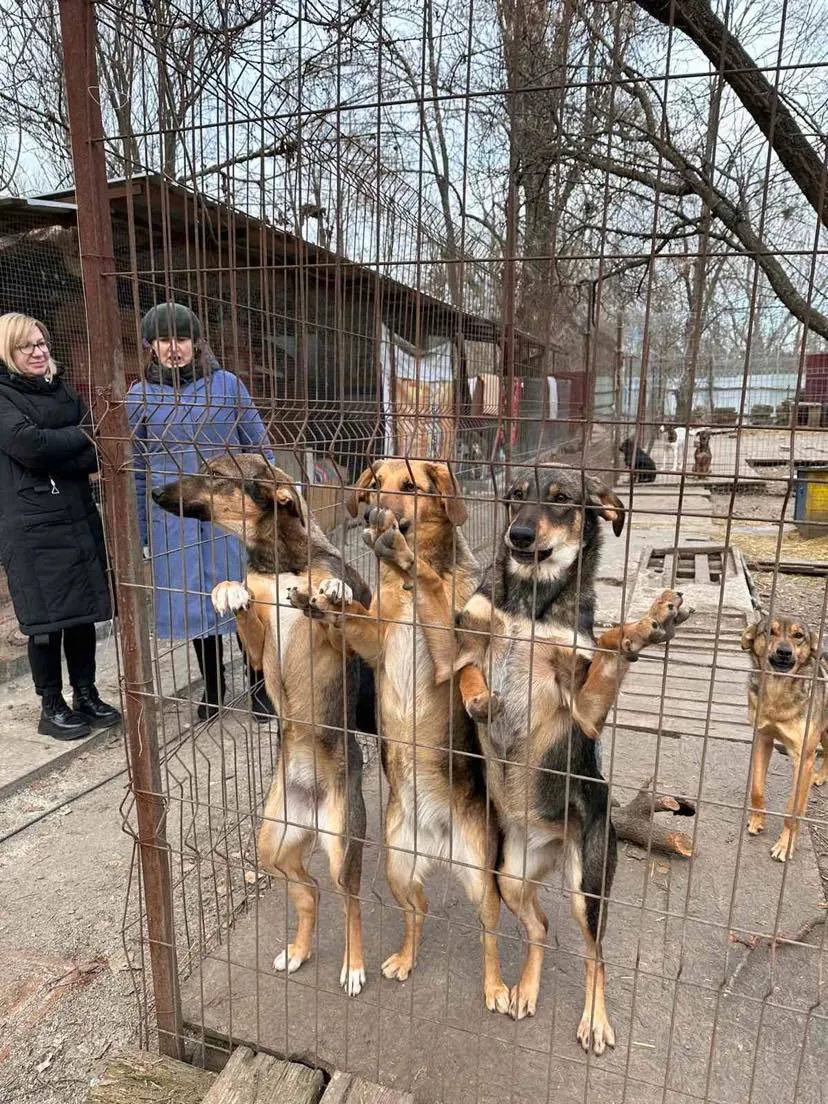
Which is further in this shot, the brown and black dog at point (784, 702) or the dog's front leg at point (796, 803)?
the brown and black dog at point (784, 702)

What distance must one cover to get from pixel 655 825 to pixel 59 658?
12.6 ft

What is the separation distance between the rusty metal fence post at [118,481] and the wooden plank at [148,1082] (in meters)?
0.12

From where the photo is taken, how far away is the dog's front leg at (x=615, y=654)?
2004 millimetres

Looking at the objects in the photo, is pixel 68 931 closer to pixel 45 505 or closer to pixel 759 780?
pixel 45 505

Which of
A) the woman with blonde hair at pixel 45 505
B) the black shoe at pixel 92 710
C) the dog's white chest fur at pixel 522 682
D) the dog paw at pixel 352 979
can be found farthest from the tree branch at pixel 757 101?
the black shoe at pixel 92 710

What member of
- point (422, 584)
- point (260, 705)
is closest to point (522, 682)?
point (422, 584)

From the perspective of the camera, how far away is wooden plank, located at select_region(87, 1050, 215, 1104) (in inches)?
95.3

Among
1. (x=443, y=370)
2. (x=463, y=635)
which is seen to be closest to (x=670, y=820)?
(x=463, y=635)

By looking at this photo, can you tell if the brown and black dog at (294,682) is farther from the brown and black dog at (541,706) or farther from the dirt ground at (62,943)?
the dirt ground at (62,943)

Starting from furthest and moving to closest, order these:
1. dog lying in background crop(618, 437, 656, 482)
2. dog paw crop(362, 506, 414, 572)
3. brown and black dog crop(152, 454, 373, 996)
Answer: brown and black dog crop(152, 454, 373, 996) → dog paw crop(362, 506, 414, 572) → dog lying in background crop(618, 437, 656, 482)

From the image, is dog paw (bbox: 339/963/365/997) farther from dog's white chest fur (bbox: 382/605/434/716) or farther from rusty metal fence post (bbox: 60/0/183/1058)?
dog's white chest fur (bbox: 382/605/434/716)

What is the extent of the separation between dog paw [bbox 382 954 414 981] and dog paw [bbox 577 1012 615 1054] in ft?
2.19

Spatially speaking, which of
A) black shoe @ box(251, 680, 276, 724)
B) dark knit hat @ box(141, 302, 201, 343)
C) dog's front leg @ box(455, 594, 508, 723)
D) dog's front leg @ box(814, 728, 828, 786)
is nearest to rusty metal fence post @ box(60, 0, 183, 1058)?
black shoe @ box(251, 680, 276, 724)

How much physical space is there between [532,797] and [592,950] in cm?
51
